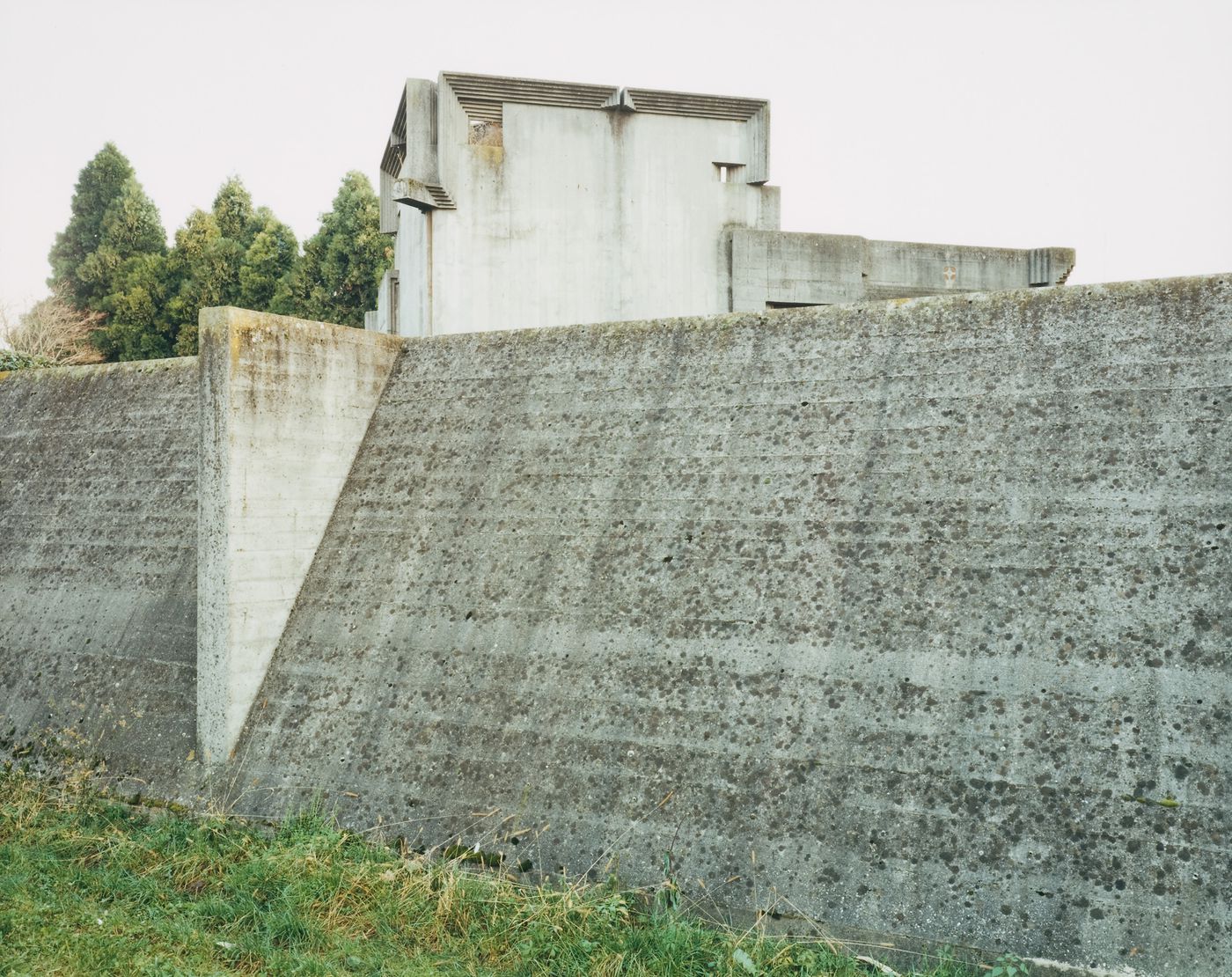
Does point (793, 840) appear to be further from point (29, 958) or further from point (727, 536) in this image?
point (29, 958)

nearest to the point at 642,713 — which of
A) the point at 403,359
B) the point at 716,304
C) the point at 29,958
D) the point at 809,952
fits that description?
the point at 809,952

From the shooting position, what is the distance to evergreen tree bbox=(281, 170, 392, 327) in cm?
2853

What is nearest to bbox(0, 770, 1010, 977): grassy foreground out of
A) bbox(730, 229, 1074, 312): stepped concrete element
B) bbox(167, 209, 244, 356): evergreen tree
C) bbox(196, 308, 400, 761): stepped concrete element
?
bbox(196, 308, 400, 761): stepped concrete element

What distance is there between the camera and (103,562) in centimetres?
969

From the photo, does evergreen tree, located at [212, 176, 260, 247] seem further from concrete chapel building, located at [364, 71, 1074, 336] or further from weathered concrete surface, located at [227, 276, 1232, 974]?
weathered concrete surface, located at [227, 276, 1232, 974]

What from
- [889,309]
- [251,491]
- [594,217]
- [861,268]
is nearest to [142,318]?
[594,217]

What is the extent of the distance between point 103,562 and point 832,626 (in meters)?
6.87

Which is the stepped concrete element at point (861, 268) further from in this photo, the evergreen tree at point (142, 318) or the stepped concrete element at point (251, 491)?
the evergreen tree at point (142, 318)

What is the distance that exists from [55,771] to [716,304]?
30.0ft

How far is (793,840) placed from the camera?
18.3 feet

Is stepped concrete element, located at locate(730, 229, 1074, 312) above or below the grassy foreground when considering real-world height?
above

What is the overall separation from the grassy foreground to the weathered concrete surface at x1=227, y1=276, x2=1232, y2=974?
1.09ft

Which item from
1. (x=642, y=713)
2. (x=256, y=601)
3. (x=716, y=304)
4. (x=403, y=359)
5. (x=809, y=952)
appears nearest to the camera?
(x=809, y=952)

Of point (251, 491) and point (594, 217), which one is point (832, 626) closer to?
point (251, 491)
